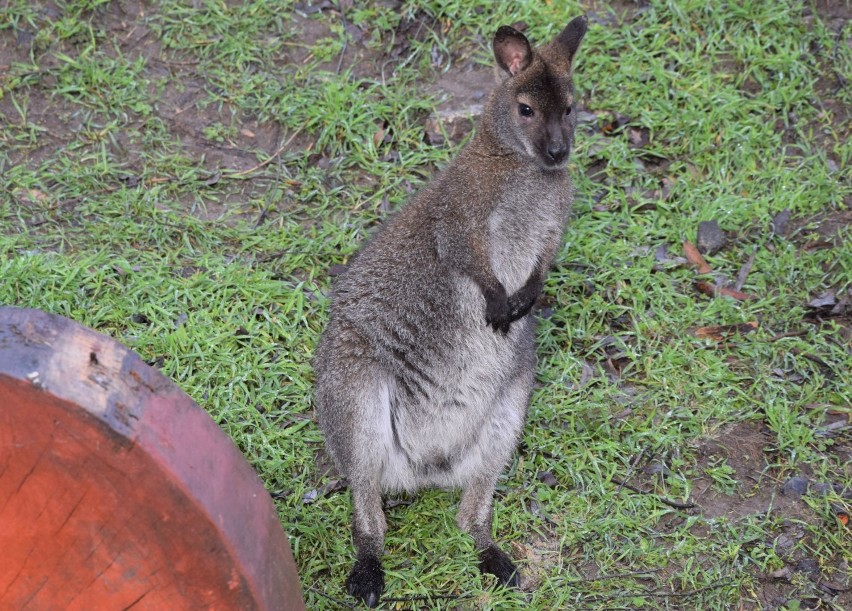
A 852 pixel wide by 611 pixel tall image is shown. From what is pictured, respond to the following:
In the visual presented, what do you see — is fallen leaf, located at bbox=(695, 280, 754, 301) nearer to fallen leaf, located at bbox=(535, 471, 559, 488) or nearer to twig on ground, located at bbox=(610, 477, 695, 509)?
twig on ground, located at bbox=(610, 477, 695, 509)

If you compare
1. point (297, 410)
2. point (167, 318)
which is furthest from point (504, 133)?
point (167, 318)

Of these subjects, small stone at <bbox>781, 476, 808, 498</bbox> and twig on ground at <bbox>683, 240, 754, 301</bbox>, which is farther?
twig on ground at <bbox>683, 240, 754, 301</bbox>

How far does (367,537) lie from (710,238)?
259 centimetres

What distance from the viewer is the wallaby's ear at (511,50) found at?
432cm

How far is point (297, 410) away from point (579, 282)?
1625 mm

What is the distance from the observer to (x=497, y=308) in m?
4.12

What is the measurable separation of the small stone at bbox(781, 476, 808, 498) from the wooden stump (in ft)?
8.72

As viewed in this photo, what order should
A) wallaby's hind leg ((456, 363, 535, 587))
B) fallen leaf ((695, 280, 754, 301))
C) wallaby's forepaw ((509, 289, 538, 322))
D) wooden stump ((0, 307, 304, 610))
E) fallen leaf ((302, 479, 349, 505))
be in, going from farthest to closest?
fallen leaf ((695, 280, 754, 301))
fallen leaf ((302, 479, 349, 505))
wallaby's forepaw ((509, 289, 538, 322))
wallaby's hind leg ((456, 363, 535, 587))
wooden stump ((0, 307, 304, 610))

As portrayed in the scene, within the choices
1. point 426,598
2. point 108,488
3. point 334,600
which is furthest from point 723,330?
point 108,488

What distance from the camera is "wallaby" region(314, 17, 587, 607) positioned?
13.3ft

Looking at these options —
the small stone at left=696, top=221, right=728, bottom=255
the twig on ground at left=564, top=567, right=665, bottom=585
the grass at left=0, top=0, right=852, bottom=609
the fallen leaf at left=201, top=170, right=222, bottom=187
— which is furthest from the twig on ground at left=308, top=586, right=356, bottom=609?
the small stone at left=696, top=221, right=728, bottom=255

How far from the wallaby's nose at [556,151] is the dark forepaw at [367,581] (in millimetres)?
1781

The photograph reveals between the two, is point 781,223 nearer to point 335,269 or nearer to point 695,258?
point 695,258

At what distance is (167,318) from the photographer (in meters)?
4.92
